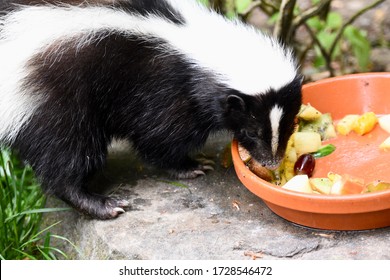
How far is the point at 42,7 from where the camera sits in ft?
18.2

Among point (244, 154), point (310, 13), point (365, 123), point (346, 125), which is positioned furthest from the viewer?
point (310, 13)

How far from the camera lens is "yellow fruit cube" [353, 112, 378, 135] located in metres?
5.94

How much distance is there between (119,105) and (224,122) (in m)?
0.85

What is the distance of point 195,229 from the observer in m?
5.51

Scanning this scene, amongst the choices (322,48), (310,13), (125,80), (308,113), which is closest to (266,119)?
(308,113)

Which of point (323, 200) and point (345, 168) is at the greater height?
point (323, 200)

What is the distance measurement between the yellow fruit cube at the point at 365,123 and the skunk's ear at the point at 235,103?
1.12 meters

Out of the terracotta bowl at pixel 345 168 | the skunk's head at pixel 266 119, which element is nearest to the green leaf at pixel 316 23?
the terracotta bowl at pixel 345 168

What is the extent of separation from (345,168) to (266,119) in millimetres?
770

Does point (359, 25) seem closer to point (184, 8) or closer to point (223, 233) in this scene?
point (184, 8)

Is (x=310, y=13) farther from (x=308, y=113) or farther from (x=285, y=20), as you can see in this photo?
(x=308, y=113)

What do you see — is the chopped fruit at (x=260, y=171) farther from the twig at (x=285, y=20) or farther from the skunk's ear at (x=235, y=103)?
the twig at (x=285, y=20)

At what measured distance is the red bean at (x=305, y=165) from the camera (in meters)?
5.60

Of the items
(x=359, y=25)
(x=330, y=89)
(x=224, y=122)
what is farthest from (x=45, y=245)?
(x=359, y=25)
